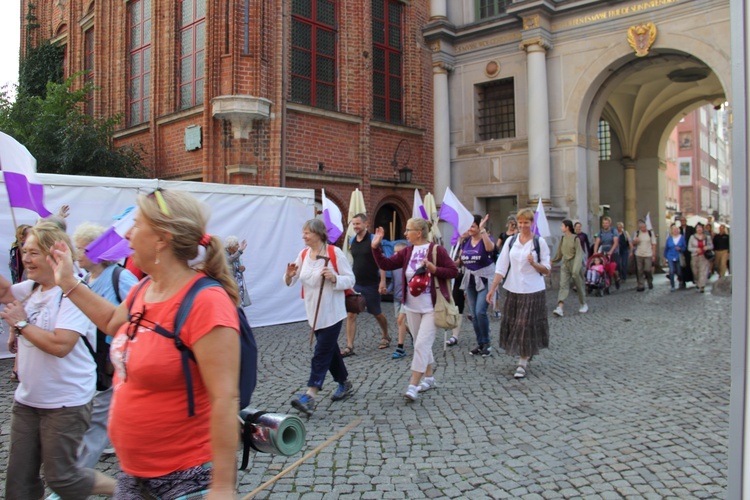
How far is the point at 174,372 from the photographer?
189cm

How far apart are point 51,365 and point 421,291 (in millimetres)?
3502

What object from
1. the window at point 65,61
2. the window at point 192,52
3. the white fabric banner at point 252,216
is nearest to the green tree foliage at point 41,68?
the window at point 65,61

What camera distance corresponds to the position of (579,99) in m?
15.4

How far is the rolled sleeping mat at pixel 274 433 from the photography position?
206 cm

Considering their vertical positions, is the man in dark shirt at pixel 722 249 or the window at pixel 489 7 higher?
the window at pixel 489 7

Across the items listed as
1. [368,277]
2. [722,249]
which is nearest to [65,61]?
[368,277]

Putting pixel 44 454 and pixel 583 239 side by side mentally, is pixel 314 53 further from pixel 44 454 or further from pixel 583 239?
pixel 44 454

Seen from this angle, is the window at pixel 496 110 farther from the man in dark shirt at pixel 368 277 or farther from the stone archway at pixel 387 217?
the man in dark shirt at pixel 368 277

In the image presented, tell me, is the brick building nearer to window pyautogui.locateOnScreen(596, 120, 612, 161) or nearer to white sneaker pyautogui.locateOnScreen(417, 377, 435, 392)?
white sneaker pyautogui.locateOnScreen(417, 377, 435, 392)

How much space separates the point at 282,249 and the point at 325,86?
5.72 meters

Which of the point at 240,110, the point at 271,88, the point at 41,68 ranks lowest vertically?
the point at 240,110

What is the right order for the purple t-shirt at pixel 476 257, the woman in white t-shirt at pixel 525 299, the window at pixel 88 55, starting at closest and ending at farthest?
the woman in white t-shirt at pixel 525 299
the purple t-shirt at pixel 476 257
the window at pixel 88 55

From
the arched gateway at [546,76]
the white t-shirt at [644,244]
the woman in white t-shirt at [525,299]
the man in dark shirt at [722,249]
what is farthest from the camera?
the man in dark shirt at [722,249]

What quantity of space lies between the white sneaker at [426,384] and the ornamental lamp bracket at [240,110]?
8.34 meters
